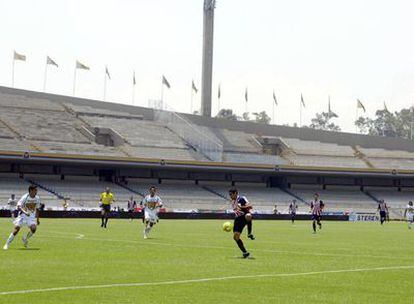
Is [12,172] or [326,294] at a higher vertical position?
[12,172]

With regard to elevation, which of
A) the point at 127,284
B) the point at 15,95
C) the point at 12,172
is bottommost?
the point at 127,284

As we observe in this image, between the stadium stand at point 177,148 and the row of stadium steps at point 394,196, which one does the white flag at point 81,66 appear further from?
the row of stadium steps at point 394,196

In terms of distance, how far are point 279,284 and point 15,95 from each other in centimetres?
8953

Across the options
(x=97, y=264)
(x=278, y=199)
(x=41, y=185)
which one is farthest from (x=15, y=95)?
(x=97, y=264)

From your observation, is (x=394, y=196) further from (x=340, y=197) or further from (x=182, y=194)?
(x=182, y=194)

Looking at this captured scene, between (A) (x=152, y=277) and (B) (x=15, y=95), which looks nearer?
(A) (x=152, y=277)

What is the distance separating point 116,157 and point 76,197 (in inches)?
297

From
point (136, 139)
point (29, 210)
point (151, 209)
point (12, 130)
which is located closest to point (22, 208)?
point (29, 210)

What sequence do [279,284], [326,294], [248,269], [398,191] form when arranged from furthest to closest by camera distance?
[398,191], [248,269], [279,284], [326,294]

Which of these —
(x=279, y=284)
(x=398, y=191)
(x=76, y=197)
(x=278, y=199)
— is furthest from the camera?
(x=398, y=191)

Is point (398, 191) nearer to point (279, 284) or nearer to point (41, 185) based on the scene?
point (41, 185)

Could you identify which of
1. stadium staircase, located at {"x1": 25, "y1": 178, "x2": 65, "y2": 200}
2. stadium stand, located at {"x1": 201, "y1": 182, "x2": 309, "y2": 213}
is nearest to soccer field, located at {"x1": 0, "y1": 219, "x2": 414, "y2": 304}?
stadium staircase, located at {"x1": 25, "y1": 178, "x2": 65, "y2": 200}

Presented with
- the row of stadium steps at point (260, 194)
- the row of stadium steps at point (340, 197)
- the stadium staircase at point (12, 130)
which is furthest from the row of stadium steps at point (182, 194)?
the row of stadium steps at point (340, 197)

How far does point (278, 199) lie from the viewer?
103 metres
